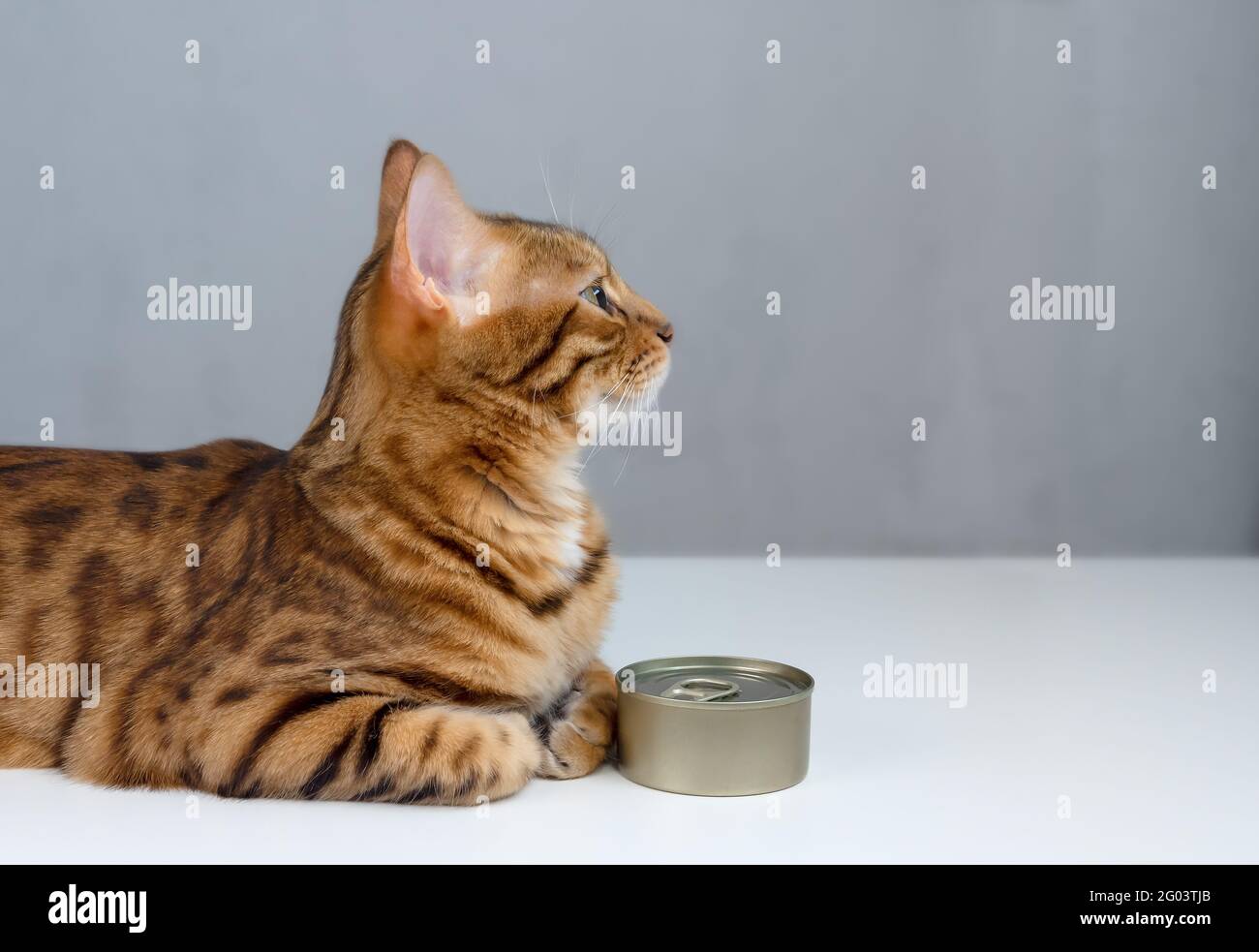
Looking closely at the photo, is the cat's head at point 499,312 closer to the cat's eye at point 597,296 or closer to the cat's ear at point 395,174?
the cat's eye at point 597,296

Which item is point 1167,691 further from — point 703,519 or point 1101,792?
point 703,519

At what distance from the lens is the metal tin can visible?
1653mm

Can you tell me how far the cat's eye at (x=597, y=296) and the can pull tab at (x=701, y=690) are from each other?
1.84 feet

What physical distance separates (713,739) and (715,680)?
16cm

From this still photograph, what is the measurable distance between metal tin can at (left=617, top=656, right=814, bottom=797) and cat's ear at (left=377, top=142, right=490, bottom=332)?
22.8 inches

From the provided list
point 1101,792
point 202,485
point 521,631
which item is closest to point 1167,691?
point 1101,792

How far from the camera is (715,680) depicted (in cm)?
182

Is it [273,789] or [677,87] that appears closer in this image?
[273,789]

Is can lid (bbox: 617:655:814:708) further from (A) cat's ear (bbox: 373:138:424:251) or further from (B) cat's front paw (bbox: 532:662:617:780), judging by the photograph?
(A) cat's ear (bbox: 373:138:424:251)

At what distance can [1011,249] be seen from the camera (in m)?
3.68

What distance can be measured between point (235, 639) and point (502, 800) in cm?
42

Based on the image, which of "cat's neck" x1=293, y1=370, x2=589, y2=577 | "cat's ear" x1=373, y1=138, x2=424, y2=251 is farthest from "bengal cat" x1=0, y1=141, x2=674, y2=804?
"cat's ear" x1=373, y1=138, x2=424, y2=251

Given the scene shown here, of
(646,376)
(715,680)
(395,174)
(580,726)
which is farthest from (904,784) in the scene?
(395,174)

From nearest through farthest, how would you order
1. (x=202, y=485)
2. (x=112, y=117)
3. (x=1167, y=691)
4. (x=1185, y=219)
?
(x=202, y=485)
(x=1167, y=691)
(x=112, y=117)
(x=1185, y=219)
